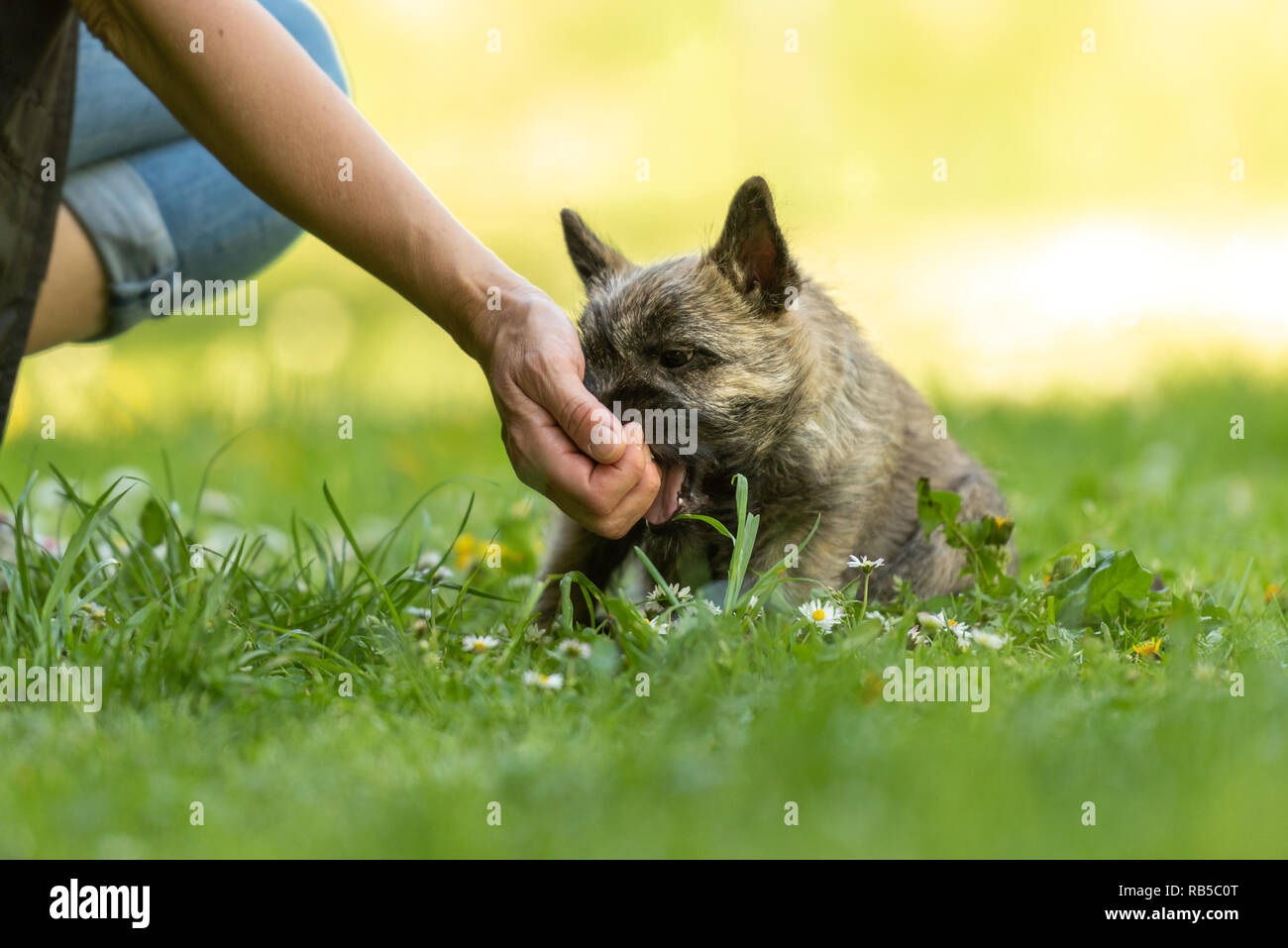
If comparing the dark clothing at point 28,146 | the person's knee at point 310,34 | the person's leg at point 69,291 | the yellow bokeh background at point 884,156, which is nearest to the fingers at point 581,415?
the dark clothing at point 28,146

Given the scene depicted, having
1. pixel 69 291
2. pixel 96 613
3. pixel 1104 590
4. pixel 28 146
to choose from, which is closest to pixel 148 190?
pixel 69 291

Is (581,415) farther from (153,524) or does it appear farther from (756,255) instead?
(153,524)

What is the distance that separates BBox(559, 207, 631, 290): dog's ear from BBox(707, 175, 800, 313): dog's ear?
1.27ft

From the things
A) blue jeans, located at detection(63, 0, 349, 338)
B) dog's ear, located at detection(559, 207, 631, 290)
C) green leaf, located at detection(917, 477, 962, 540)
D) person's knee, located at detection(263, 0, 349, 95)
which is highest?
person's knee, located at detection(263, 0, 349, 95)

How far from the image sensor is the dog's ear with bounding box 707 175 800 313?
3299 mm

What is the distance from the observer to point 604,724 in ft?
7.93

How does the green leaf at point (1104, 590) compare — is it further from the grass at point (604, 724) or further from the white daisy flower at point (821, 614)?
the white daisy flower at point (821, 614)

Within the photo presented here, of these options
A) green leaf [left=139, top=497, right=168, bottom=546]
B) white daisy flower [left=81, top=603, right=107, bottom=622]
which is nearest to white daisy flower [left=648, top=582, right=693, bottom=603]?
white daisy flower [left=81, top=603, right=107, bottom=622]

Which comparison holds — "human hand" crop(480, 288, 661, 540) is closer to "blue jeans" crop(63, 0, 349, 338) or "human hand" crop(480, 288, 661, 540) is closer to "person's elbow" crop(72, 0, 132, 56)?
"person's elbow" crop(72, 0, 132, 56)

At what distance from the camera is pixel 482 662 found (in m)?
2.79

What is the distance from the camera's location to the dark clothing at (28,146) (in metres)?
3.01

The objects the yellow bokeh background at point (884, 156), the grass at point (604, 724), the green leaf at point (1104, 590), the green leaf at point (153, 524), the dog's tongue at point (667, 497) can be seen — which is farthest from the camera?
the yellow bokeh background at point (884, 156)
